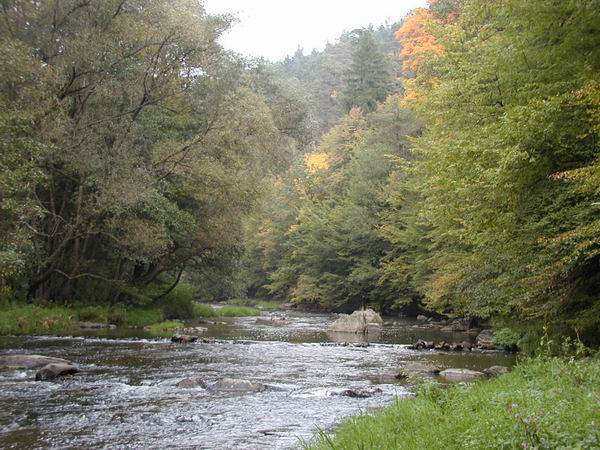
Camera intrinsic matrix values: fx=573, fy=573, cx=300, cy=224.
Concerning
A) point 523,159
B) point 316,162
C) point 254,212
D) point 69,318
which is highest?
point 316,162

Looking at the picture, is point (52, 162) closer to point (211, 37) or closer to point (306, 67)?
point (211, 37)

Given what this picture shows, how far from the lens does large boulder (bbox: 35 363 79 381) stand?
1326cm

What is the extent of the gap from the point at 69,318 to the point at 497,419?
23.1m

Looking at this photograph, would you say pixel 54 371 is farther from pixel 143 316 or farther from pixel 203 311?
pixel 203 311

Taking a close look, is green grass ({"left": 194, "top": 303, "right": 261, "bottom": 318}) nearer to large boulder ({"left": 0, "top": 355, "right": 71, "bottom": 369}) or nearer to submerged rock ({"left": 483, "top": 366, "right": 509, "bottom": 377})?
large boulder ({"left": 0, "top": 355, "right": 71, "bottom": 369})

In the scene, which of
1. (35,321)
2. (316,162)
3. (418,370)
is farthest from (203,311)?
(316,162)

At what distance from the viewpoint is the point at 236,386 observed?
41.3 feet

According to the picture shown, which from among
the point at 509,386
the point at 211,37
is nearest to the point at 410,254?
the point at 211,37

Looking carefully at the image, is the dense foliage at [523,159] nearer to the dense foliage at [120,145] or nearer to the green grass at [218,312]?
the dense foliage at [120,145]

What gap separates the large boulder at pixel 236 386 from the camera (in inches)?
488

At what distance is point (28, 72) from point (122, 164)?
6.45 m

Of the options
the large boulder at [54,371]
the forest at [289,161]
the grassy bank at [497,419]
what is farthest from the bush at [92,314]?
the grassy bank at [497,419]

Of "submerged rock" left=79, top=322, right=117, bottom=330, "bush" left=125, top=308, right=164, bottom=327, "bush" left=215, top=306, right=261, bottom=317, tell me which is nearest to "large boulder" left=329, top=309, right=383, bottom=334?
"bush" left=125, top=308, right=164, bottom=327

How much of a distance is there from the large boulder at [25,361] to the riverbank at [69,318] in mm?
7891
